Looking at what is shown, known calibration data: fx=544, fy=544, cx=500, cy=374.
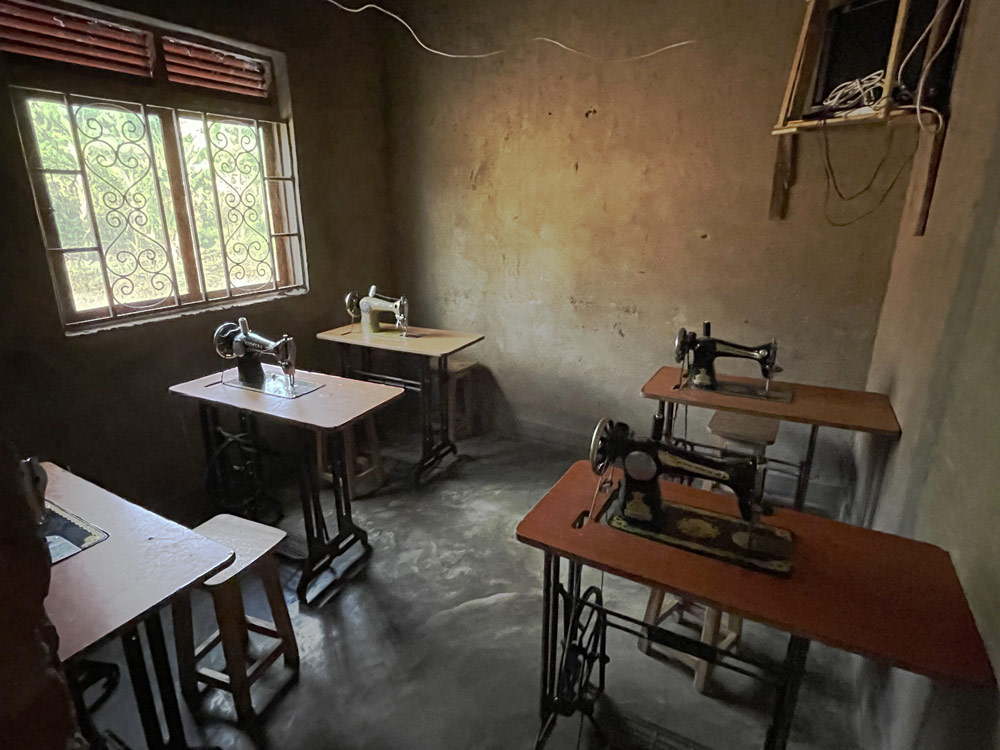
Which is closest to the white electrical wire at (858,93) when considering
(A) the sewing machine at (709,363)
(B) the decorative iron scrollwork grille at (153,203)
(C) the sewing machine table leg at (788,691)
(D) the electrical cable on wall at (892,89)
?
(D) the electrical cable on wall at (892,89)

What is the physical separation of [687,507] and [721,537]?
0.15 m

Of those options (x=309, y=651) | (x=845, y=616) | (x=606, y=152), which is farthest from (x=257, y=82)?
(x=845, y=616)

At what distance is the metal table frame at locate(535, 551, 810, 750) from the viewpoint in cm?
124

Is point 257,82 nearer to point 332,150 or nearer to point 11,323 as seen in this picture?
point 332,150

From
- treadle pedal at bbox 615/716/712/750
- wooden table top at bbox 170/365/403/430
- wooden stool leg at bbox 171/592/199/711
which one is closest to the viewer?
treadle pedal at bbox 615/716/712/750

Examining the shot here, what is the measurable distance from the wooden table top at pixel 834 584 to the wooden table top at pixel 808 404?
2.58 feet

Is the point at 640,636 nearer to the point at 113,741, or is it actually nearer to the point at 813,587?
the point at 813,587

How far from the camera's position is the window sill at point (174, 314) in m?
2.41

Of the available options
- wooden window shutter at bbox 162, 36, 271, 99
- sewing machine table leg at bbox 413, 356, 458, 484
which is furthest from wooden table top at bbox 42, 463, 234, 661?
wooden window shutter at bbox 162, 36, 271, 99

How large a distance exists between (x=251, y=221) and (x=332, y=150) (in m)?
0.70

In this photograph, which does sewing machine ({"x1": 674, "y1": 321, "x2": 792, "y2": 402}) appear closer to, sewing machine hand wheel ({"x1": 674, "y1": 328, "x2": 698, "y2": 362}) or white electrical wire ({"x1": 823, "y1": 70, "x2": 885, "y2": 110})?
sewing machine hand wheel ({"x1": 674, "y1": 328, "x2": 698, "y2": 362})

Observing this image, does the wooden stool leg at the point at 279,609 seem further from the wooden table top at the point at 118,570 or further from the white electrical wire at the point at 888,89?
the white electrical wire at the point at 888,89

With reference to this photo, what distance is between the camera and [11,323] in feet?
7.07

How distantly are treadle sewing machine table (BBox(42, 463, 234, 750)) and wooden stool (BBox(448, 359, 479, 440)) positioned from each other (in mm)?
2247
